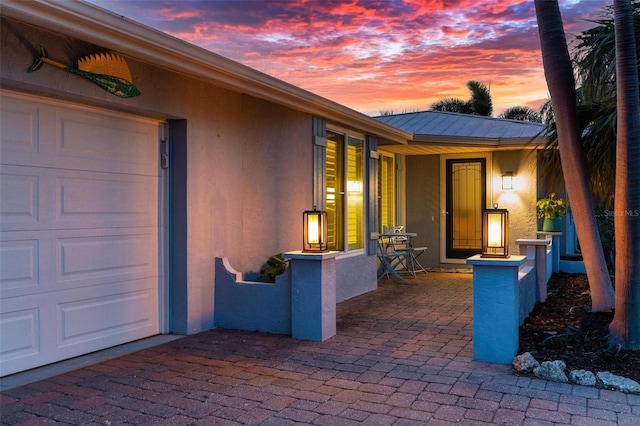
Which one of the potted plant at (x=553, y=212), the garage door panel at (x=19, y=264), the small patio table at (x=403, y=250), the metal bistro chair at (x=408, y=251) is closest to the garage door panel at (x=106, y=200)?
the garage door panel at (x=19, y=264)

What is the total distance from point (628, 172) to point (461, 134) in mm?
5435

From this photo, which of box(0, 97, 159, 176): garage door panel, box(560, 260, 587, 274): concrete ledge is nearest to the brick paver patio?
box(0, 97, 159, 176): garage door panel

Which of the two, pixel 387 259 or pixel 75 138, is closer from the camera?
pixel 75 138

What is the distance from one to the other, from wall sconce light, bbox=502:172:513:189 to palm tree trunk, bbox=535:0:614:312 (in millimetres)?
4906

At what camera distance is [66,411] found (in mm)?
2986

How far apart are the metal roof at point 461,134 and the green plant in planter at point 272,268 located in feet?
13.6

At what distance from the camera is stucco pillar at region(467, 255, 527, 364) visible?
391cm

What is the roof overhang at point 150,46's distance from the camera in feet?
9.75

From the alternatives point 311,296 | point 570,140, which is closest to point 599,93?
point 570,140

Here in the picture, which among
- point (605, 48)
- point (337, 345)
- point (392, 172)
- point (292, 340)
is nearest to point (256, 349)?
point (292, 340)

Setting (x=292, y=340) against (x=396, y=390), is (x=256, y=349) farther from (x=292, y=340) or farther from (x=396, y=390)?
(x=396, y=390)

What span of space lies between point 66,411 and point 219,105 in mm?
3227

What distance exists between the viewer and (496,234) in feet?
13.8

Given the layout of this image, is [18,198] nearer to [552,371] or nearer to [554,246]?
[552,371]
